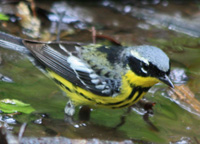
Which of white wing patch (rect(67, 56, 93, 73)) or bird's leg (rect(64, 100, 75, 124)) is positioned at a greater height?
white wing patch (rect(67, 56, 93, 73))

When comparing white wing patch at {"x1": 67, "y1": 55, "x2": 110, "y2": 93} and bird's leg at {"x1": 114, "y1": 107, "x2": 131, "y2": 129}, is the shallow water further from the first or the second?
white wing patch at {"x1": 67, "y1": 55, "x2": 110, "y2": 93}

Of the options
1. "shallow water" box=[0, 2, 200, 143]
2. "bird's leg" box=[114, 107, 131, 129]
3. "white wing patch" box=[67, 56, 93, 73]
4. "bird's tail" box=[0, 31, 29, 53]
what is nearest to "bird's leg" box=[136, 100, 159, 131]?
"shallow water" box=[0, 2, 200, 143]

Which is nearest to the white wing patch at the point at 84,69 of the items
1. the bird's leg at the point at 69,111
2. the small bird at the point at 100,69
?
the small bird at the point at 100,69

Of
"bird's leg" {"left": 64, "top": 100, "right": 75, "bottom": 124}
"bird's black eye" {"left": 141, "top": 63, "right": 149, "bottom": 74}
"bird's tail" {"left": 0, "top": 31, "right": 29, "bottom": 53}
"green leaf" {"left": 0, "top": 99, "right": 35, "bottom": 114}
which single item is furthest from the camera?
"bird's tail" {"left": 0, "top": 31, "right": 29, "bottom": 53}

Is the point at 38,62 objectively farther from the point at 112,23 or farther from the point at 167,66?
the point at 112,23

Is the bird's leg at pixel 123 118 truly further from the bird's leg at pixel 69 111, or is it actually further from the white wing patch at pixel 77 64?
the white wing patch at pixel 77 64

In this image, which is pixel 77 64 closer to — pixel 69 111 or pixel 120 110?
pixel 69 111

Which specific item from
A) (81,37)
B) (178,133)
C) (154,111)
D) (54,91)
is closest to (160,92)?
(154,111)

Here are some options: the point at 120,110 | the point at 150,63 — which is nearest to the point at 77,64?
the point at 120,110
